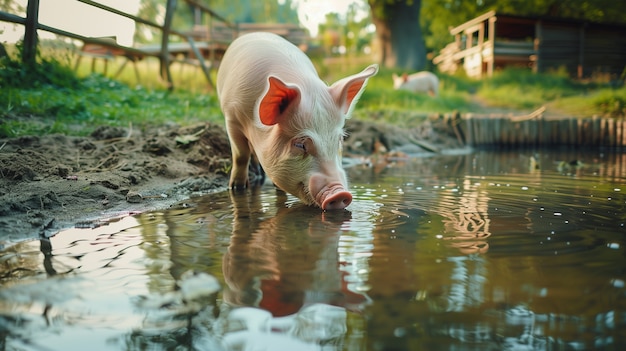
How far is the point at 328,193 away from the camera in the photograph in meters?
3.26

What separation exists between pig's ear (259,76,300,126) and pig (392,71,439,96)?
1508 centimetres

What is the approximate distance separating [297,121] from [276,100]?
0.18 m

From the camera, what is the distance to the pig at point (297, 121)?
3344 mm

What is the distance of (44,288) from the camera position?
185 centimetres

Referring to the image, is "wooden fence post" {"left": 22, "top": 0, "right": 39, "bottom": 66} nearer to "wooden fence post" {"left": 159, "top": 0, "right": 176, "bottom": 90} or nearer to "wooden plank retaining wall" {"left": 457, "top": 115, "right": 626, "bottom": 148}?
"wooden fence post" {"left": 159, "top": 0, "right": 176, "bottom": 90}

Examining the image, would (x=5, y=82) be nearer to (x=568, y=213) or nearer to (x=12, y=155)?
(x=12, y=155)

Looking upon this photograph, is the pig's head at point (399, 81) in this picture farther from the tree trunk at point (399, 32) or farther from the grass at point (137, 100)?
the tree trunk at point (399, 32)

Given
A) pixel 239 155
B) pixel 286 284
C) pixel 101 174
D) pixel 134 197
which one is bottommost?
pixel 286 284

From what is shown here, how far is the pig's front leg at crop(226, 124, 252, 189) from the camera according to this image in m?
4.28

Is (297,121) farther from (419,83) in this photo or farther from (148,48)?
(419,83)

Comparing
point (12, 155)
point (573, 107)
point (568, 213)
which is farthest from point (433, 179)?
point (573, 107)

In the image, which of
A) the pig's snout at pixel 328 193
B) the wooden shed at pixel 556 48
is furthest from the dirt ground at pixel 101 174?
the wooden shed at pixel 556 48

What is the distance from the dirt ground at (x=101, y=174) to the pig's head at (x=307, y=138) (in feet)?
2.82

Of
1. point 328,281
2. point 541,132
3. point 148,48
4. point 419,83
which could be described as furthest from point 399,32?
point 328,281
